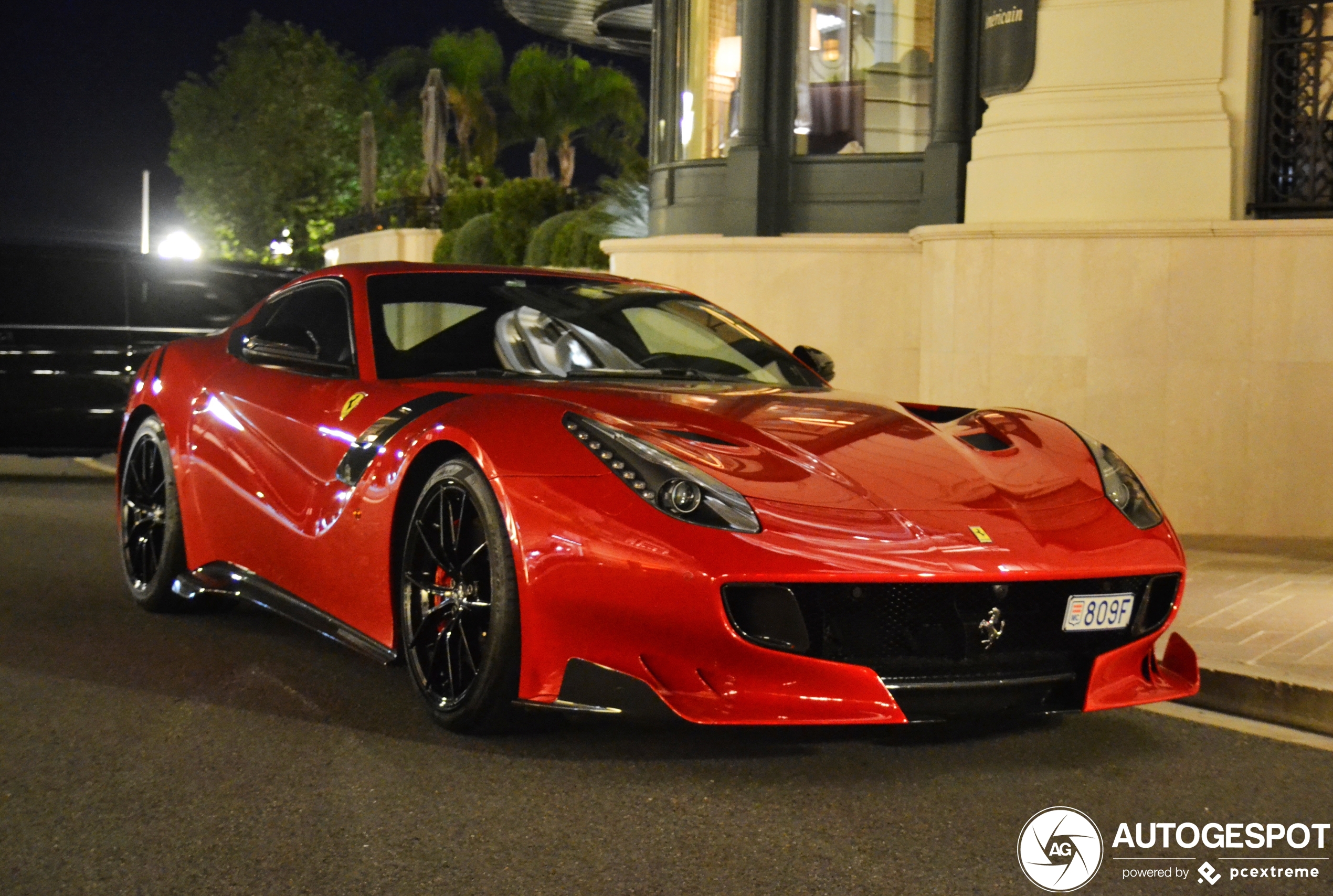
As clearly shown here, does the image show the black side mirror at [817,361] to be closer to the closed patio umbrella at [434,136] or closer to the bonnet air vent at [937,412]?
the bonnet air vent at [937,412]

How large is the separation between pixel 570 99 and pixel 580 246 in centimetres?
3100

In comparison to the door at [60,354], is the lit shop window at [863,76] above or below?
above

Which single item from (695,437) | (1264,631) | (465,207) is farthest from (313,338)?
(465,207)

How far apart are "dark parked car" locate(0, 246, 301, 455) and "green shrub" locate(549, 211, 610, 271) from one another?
730cm

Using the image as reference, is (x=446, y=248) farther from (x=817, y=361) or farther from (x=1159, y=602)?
(x=1159, y=602)

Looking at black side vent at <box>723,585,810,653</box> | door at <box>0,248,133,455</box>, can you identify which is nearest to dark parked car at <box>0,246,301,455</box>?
door at <box>0,248,133,455</box>

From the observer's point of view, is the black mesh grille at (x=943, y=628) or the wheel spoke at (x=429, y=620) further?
the wheel spoke at (x=429, y=620)

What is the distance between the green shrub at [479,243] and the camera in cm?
2509

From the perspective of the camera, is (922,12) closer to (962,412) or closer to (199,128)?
(962,412)

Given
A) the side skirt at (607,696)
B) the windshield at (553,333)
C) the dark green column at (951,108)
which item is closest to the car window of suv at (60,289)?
the dark green column at (951,108)

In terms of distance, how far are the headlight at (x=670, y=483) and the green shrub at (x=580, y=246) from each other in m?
14.2

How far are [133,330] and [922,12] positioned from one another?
22.6 feet

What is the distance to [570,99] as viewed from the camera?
4981 centimetres

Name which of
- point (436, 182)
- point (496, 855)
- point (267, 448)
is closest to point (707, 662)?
point (496, 855)
